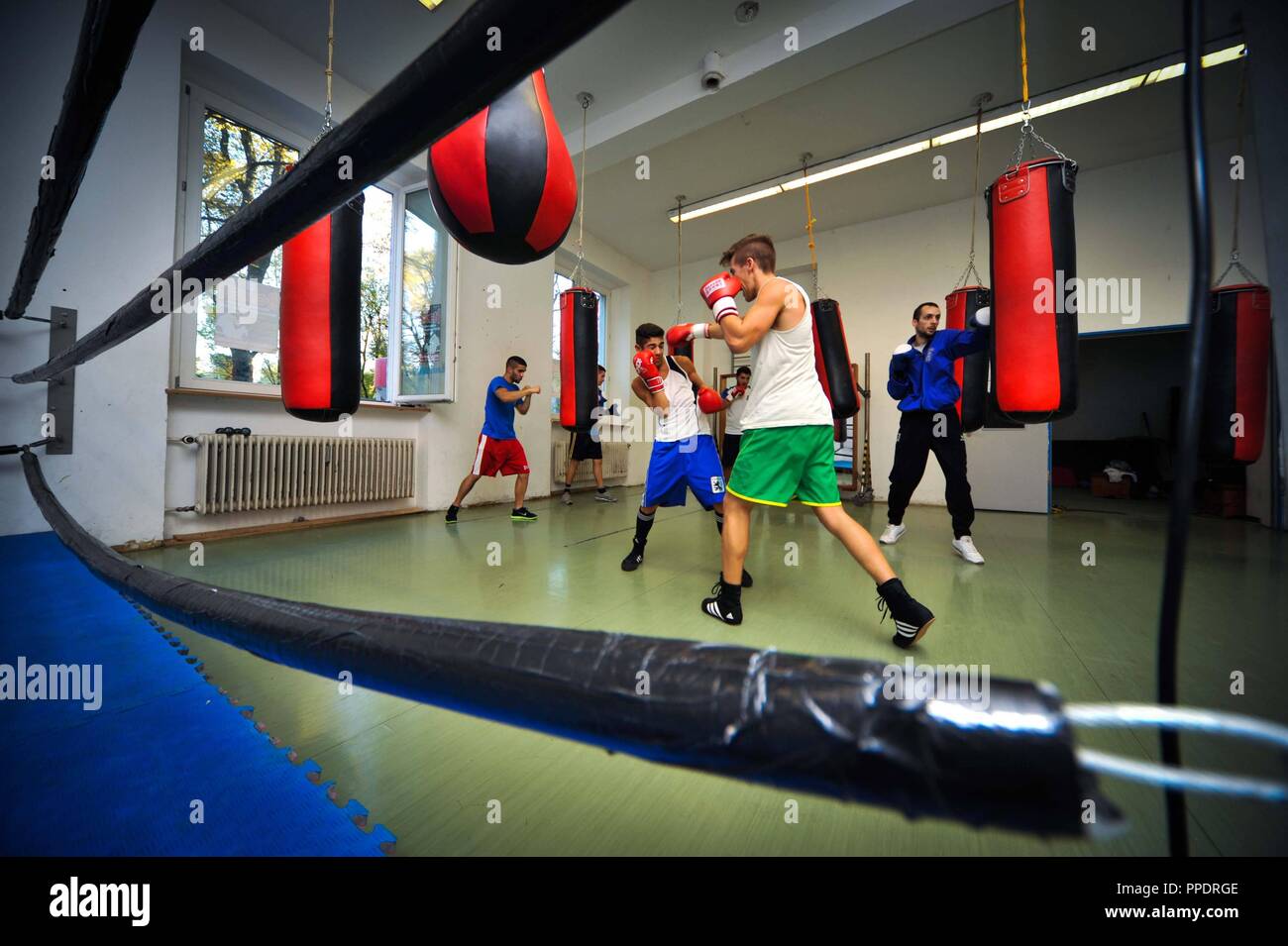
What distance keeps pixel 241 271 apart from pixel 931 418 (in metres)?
4.45

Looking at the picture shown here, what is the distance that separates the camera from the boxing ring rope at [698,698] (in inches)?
10.0

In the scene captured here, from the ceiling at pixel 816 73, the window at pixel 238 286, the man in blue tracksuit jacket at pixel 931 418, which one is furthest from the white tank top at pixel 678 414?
the window at pixel 238 286

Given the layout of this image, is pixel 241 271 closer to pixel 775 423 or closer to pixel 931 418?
pixel 775 423

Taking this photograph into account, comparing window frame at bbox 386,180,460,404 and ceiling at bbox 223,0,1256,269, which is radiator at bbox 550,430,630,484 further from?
ceiling at bbox 223,0,1256,269

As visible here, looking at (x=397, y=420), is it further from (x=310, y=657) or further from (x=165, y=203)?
(x=310, y=657)

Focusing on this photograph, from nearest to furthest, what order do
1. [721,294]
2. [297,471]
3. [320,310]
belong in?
[320,310], [721,294], [297,471]

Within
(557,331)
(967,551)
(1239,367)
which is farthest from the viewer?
(557,331)

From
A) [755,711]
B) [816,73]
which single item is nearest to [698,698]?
[755,711]

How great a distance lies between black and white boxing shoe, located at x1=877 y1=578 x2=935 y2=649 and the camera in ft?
4.98

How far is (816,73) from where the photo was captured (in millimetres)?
3467

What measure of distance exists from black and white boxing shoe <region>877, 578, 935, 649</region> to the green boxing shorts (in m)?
0.31

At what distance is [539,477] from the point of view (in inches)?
228
